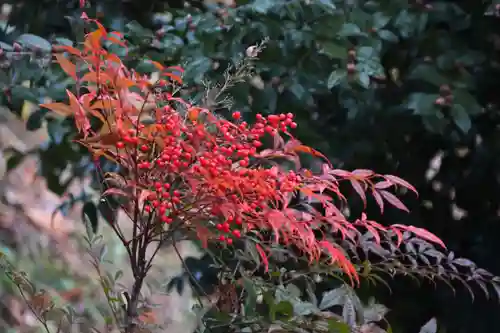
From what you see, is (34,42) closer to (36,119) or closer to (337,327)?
(36,119)

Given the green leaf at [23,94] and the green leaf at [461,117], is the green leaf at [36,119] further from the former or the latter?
the green leaf at [461,117]

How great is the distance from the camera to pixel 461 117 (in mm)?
1241

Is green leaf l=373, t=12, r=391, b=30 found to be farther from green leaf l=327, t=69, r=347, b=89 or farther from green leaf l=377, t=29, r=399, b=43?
green leaf l=327, t=69, r=347, b=89

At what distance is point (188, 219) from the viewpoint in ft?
2.50

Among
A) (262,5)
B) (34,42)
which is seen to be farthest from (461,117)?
(34,42)

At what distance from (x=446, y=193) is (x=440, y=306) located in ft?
0.91

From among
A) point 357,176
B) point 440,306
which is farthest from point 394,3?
point 440,306

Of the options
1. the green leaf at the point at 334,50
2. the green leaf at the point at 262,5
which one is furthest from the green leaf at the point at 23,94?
the green leaf at the point at 334,50

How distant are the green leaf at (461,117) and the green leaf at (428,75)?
65mm

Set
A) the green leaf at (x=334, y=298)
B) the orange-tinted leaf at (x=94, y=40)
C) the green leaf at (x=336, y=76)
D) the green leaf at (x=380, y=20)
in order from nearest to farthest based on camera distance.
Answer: the orange-tinted leaf at (x=94, y=40) → the green leaf at (x=334, y=298) → the green leaf at (x=336, y=76) → the green leaf at (x=380, y=20)

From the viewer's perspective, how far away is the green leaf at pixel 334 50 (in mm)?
1195

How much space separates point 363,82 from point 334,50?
0.08 metres

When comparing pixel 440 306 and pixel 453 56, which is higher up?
pixel 453 56

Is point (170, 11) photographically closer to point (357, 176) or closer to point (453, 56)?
point (453, 56)
